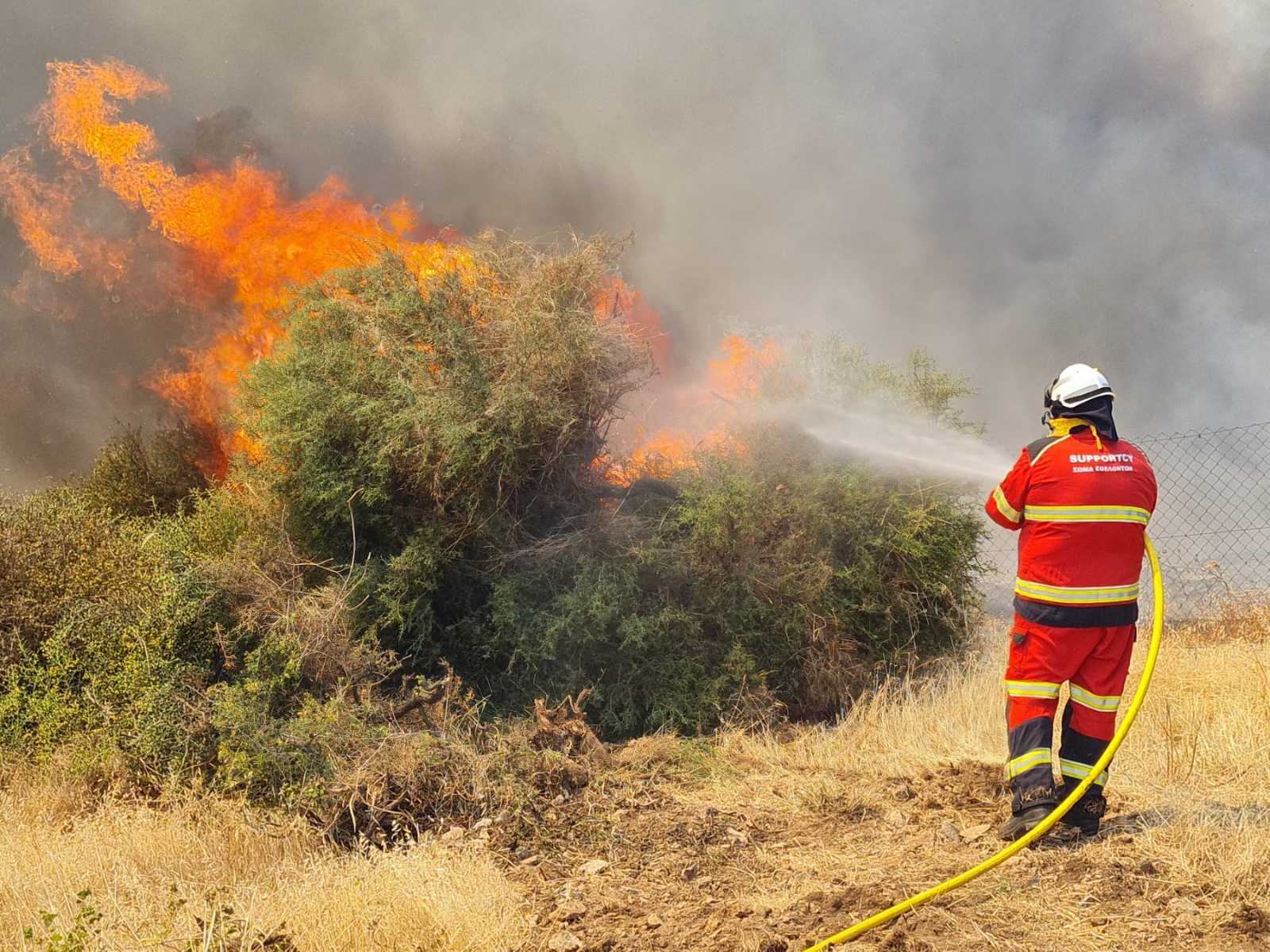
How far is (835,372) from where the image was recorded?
28.9 feet

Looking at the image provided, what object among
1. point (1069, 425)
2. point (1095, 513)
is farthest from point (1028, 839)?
point (1069, 425)

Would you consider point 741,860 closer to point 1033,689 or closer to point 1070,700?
point 1033,689

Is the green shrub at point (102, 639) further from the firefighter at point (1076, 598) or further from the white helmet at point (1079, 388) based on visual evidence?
the white helmet at point (1079, 388)

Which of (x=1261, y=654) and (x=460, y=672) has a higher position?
(x=1261, y=654)

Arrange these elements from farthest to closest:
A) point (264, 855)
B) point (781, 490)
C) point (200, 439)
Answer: point (200, 439) → point (781, 490) → point (264, 855)

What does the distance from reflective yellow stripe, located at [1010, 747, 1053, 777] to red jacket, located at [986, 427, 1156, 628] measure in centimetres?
62

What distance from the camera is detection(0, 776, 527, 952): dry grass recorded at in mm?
3736

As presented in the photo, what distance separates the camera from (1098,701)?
4621mm

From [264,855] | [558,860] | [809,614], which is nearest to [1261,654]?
[809,614]

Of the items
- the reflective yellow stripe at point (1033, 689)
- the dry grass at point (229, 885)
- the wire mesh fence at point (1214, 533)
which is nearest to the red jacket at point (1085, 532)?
the reflective yellow stripe at point (1033, 689)

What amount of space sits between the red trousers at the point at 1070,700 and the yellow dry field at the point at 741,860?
1.09 feet

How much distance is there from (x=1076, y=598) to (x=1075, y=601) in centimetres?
2

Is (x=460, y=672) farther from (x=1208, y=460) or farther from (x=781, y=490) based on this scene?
(x=1208, y=460)

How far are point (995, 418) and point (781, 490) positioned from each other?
34.9ft
